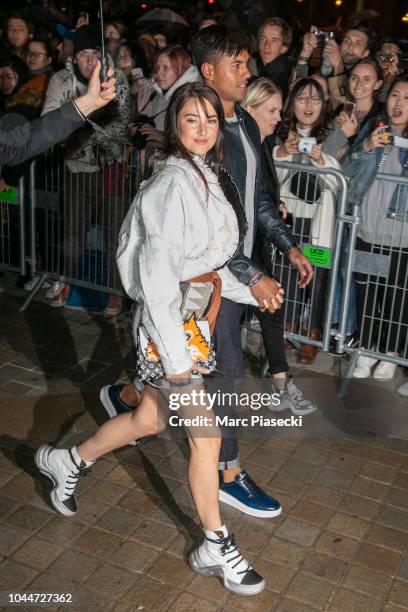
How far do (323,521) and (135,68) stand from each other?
18.7 feet

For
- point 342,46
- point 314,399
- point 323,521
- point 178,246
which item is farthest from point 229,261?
point 342,46

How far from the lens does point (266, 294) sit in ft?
13.1

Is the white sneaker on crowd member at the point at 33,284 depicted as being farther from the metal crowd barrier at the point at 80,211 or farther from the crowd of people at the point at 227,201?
the metal crowd barrier at the point at 80,211

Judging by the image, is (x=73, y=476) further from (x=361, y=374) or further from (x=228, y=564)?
(x=361, y=374)

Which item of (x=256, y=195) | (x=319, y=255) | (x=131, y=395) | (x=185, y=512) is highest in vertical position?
(x=256, y=195)

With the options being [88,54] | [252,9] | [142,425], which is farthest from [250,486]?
[252,9]

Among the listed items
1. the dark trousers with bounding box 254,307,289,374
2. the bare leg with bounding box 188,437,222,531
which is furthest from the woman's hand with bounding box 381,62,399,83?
the bare leg with bounding box 188,437,222,531

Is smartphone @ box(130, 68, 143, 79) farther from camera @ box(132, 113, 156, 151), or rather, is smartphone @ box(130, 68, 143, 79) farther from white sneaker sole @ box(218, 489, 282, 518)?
white sneaker sole @ box(218, 489, 282, 518)

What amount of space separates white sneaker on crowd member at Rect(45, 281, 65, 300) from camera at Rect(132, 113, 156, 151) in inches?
60.6

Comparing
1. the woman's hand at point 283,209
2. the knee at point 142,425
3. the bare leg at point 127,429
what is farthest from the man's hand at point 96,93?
the woman's hand at point 283,209

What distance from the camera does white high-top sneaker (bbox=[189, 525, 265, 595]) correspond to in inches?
144

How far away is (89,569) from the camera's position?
12.5 feet

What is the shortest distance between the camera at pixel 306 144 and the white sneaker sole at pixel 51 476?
9.48 feet

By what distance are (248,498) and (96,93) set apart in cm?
222
